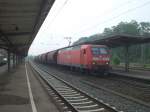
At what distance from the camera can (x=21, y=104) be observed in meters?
12.0

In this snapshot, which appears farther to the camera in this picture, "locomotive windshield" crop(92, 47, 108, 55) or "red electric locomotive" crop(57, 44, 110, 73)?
"locomotive windshield" crop(92, 47, 108, 55)

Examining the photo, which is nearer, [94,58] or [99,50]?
[94,58]

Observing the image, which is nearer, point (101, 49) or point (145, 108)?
point (145, 108)

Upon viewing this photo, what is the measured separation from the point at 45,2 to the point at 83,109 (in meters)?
4.26

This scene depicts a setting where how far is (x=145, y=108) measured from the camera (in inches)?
440

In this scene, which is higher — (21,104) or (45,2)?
(45,2)

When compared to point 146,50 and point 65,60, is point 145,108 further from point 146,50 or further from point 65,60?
point 146,50

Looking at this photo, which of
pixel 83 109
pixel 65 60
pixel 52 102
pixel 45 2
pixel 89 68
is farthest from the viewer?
pixel 65 60

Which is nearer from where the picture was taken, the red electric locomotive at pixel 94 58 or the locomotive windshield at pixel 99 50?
the red electric locomotive at pixel 94 58

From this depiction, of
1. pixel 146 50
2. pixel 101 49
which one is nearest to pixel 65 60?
pixel 101 49

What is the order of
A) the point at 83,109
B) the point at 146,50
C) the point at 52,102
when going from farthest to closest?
the point at 146,50
the point at 52,102
the point at 83,109

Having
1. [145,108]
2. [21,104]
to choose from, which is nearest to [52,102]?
[21,104]

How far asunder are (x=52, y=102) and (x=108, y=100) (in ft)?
7.77

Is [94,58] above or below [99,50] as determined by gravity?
below
